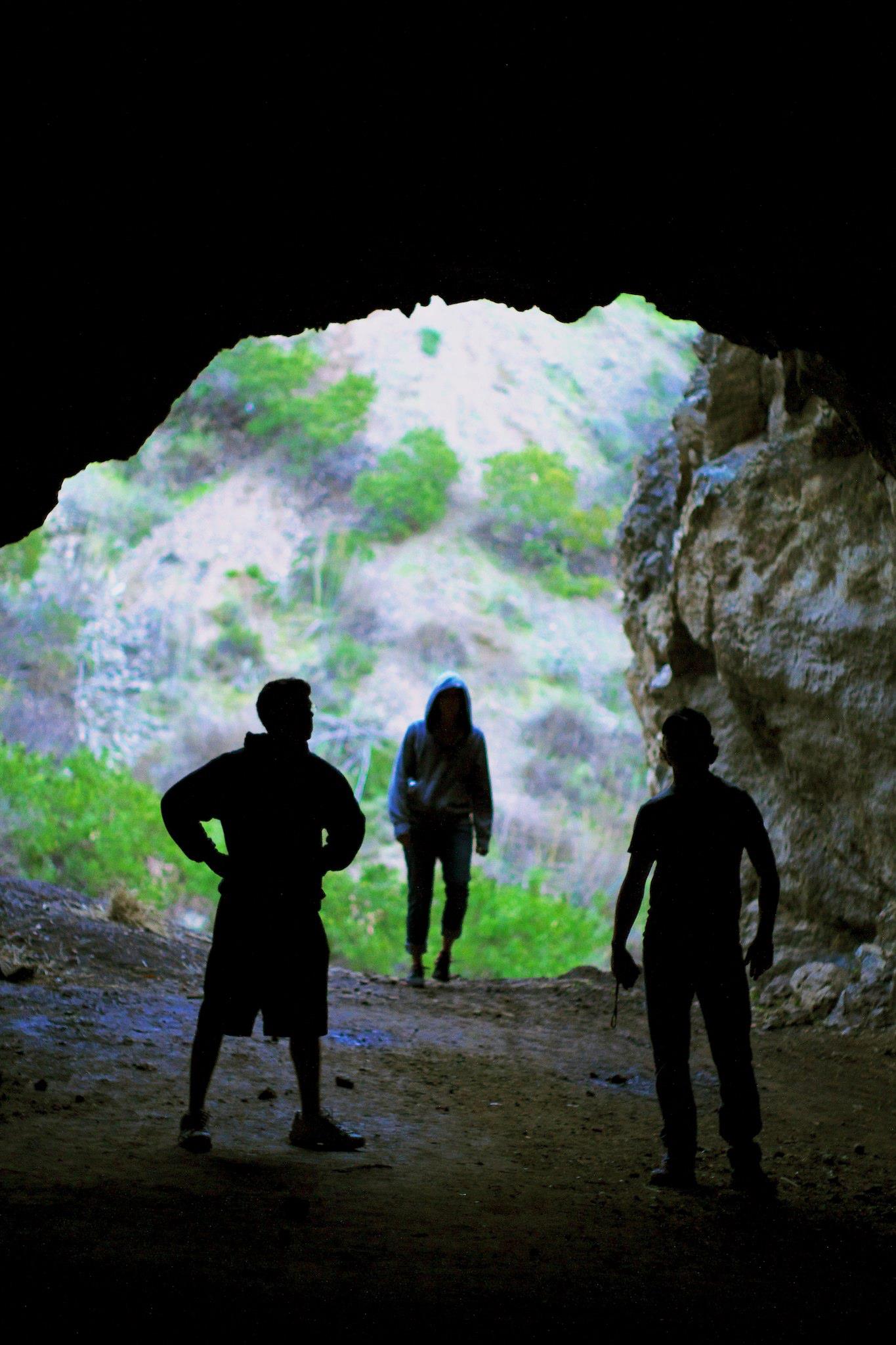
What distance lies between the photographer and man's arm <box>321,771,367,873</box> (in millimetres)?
3562

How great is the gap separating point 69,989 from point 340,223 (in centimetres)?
423

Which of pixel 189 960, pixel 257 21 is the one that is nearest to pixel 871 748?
pixel 189 960

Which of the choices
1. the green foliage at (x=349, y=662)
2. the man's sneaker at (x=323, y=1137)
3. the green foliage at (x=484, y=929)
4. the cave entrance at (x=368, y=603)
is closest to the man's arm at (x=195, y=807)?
the man's sneaker at (x=323, y=1137)

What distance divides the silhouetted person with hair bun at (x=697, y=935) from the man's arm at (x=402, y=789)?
3920 mm

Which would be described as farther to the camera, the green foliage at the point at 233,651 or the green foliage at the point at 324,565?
the green foliage at the point at 324,565

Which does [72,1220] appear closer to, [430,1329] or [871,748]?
[430,1329]

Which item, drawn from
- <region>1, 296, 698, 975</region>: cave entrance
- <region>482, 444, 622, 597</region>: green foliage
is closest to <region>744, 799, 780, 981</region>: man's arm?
<region>1, 296, 698, 975</region>: cave entrance

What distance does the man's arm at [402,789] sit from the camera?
7410 mm

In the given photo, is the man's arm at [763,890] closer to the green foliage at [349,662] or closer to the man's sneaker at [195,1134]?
the man's sneaker at [195,1134]

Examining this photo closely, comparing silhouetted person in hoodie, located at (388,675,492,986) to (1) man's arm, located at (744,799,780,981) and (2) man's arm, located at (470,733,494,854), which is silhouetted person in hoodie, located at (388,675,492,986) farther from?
(1) man's arm, located at (744,799,780,981)

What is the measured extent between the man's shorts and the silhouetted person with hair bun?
105 centimetres

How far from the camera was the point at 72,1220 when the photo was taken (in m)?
A: 2.56

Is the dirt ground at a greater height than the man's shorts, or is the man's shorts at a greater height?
the man's shorts

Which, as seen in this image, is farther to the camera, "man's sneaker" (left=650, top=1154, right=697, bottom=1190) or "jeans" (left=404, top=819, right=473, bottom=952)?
"jeans" (left=404, top=819, right=473, bottom=952)
